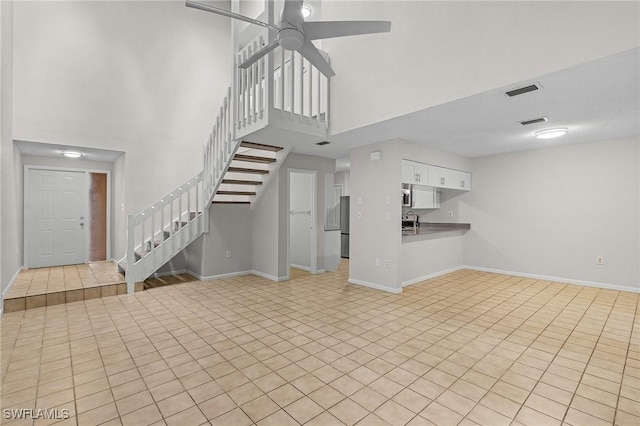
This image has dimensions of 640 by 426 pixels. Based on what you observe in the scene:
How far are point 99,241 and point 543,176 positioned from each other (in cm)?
901

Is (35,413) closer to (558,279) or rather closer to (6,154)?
(6,154)

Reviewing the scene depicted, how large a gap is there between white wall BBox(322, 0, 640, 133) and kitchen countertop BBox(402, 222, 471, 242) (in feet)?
7.16

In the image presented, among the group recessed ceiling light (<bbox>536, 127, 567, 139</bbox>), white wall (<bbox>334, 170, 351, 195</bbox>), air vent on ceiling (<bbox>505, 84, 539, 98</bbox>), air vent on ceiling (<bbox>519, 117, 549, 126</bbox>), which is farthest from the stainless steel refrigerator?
air vent on ceiling (<bbox>505, 84, 539, 98</bbox>)

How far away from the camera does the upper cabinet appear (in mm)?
4922

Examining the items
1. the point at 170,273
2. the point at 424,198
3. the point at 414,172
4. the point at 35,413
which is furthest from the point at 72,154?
the point at 424,198

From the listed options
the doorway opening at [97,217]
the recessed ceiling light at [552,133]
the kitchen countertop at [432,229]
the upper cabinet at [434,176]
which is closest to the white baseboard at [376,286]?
the kitchen countertop at [432,229]

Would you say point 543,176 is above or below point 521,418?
above

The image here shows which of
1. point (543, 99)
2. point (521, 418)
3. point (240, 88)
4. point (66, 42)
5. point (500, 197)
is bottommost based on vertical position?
point (521, 418)

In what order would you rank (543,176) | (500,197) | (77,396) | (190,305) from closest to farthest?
1. (77,396)
2. (190,305)
3. (543,176)
4. (500,197)

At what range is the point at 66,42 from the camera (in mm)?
5051

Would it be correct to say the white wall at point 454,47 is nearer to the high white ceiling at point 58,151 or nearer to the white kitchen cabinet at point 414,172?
the white kitchen cabinet at point 414,172

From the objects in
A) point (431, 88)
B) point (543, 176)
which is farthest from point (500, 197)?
point (431, 88)

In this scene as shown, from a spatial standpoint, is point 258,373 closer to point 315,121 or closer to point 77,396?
point 77,396

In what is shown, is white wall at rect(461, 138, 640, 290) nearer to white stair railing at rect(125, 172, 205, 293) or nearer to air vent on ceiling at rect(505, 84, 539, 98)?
air vent on ceiling at rect(505, 84, 539, 98)
